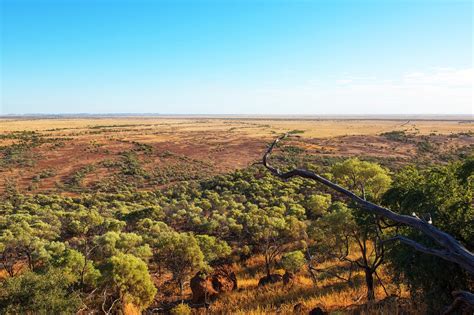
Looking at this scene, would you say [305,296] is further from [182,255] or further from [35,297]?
[35,297]

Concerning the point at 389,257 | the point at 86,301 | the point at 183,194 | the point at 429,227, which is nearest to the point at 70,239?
the point at 86,301

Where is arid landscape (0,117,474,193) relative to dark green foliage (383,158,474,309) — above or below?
below

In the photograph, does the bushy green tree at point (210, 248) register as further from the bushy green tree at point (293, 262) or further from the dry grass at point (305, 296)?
the bushy green tree at point (293, 262)

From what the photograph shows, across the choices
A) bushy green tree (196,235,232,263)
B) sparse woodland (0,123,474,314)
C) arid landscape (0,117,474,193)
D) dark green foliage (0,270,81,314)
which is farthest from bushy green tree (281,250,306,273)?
arid landscape (0,117,474,193)

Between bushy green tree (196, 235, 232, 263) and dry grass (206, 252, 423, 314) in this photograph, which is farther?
bushy green tree (196, 235, 232, 263)

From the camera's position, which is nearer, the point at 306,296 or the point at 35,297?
the point at 35,297

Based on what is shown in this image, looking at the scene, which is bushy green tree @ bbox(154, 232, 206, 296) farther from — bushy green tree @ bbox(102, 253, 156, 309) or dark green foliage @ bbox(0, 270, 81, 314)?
dark green foliage @ bbox(0, 270, 81, 314)

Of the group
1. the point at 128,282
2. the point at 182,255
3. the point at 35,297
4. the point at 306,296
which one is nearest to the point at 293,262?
the point at 306,296

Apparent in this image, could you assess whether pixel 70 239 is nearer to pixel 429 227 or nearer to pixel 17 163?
pixel 429 227

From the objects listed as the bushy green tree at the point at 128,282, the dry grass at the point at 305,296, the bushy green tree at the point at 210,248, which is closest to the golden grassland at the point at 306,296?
the dry grass at the point at 305,296
